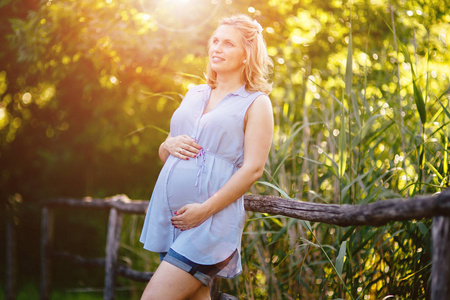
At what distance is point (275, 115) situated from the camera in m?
4.11

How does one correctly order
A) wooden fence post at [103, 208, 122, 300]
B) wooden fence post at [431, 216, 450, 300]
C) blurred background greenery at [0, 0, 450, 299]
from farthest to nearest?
wooden fence post at [103, 208, 122, 300] → blurred background greenery at [0, 0, 450, 299] → wooden fence post at [431, 216, 450, 300]

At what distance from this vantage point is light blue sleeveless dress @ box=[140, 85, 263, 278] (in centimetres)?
186

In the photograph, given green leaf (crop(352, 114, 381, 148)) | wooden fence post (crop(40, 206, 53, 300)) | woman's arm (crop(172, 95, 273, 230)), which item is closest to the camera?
woman's arm (crop(172, 95, 273, 230))

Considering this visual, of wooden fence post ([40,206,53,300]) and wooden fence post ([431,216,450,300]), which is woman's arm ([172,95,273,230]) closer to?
wooden fence post ([431,216,450,300])

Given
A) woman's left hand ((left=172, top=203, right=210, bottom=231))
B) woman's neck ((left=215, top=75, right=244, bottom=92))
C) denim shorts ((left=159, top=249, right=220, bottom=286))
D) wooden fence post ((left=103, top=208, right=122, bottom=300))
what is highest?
woman's neck ((left=215, top=75, right=244, bottom=92))

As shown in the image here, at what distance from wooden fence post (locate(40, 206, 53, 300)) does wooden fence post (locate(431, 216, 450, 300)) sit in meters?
4.44

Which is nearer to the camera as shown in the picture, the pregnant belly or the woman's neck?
the pregnant belly

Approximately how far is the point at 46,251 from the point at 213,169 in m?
3.78

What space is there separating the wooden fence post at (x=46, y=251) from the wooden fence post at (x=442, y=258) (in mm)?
4440

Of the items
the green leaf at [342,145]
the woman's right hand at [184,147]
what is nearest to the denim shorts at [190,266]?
the woman's right hand at [184,147]

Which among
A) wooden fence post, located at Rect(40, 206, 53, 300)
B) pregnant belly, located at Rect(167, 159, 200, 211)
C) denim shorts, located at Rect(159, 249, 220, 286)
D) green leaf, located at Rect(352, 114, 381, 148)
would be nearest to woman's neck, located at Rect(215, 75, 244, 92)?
pregnant belly, located at Rect(167, 159, 200, 211)

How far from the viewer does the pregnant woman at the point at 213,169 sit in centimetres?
183

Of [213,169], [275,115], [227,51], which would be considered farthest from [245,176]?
[275,115]

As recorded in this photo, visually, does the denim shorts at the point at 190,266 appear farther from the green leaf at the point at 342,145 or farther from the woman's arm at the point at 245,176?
the green leaf at the point at 342,145
